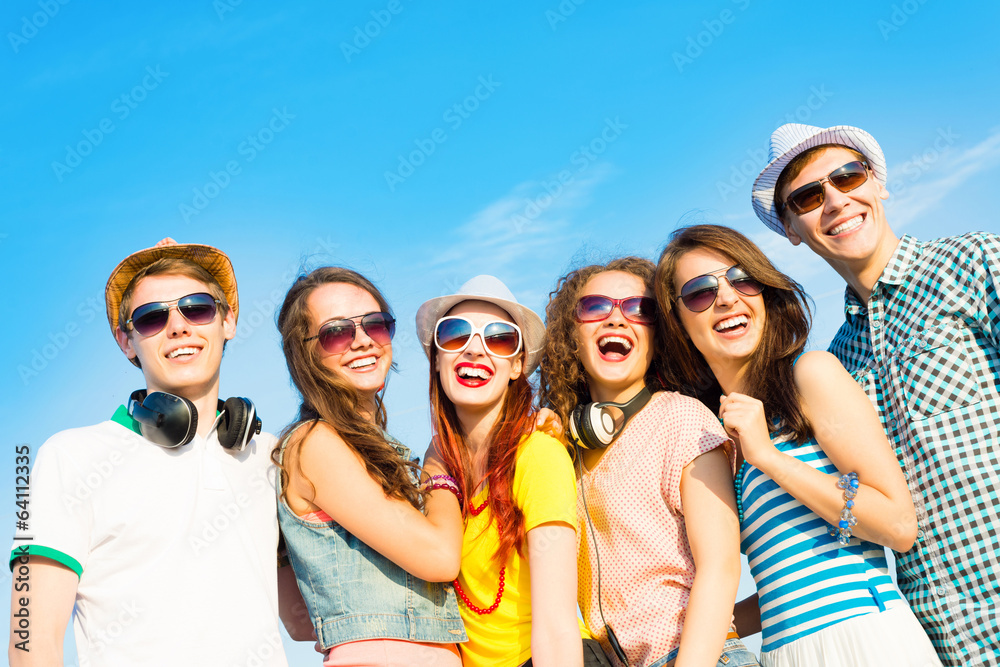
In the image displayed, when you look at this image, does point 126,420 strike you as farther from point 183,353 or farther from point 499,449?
point 499,449

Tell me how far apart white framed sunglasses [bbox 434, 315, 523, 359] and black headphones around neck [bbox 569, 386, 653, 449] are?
0.66 meters

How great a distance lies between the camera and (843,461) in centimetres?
443

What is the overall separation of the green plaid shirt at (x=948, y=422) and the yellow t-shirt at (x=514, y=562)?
222 centimetres

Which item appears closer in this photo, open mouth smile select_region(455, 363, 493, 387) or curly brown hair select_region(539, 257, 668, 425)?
open mouth smile select_region(455, 363, 493, 387)

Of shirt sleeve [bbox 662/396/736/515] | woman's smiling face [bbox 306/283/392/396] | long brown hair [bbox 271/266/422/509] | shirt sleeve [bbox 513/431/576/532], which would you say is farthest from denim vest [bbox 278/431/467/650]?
shirt sleeve [bbox 662/396/736/515]

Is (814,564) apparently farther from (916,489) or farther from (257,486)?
(257,486)

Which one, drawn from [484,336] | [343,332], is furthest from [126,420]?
[484,336]

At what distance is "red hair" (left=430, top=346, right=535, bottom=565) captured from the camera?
4.60 m

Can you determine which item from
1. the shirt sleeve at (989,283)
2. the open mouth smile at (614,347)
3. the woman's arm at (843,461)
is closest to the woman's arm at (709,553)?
the woman's arm at (843,461)

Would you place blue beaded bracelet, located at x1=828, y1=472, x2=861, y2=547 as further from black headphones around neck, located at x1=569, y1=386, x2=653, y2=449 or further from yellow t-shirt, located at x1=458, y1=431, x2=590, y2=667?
yellow t-shirt, located at x1=458, y1=431, x2=590, y2=667

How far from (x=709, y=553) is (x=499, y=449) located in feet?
4.88

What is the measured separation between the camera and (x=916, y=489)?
471 cm

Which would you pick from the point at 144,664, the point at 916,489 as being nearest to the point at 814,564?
the point at 916,489

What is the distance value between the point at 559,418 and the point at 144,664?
9.75 ft
